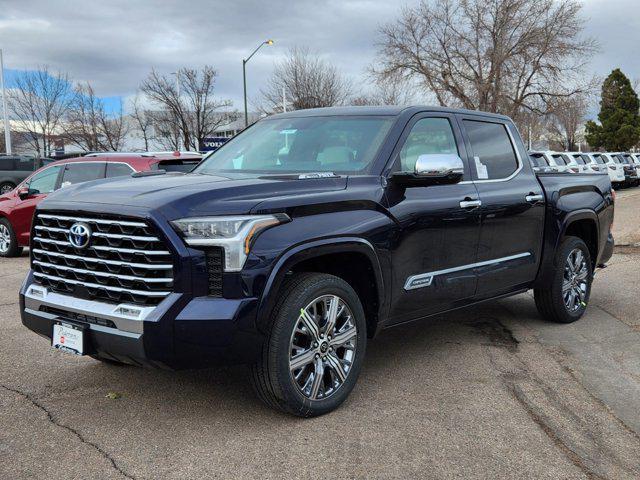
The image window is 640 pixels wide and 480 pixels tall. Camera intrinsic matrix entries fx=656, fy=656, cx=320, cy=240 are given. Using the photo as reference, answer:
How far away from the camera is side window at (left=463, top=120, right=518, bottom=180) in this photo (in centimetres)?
518

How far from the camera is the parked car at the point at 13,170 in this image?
2333 centimetres

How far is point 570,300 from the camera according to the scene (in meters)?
6.11

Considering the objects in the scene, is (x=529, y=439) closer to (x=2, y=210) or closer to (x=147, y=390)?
(x=147, y=390)

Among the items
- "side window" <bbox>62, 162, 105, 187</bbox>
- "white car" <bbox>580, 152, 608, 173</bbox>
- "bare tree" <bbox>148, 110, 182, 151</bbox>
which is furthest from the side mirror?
"bare tree" <bbox>148, 110, 182, 151</bbox>

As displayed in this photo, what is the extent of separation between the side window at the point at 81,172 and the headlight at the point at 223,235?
794 centimetres

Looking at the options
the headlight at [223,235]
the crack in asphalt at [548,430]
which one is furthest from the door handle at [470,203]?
the headlight at [223,235]

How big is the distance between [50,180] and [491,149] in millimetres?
8270

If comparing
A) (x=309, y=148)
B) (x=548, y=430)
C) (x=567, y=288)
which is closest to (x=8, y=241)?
(x=309, y=148)

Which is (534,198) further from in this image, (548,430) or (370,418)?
(370,418)

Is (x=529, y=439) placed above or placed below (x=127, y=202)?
below

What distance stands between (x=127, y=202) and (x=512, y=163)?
340cm

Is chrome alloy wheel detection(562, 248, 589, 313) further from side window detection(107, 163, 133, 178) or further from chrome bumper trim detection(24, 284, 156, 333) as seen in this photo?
side window detection(107, 163, 133, 178)

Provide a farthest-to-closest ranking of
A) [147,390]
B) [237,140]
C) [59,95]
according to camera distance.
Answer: [59,95] < [237,140] < [147,390]

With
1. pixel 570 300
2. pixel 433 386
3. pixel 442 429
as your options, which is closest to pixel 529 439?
pixel 442 429
